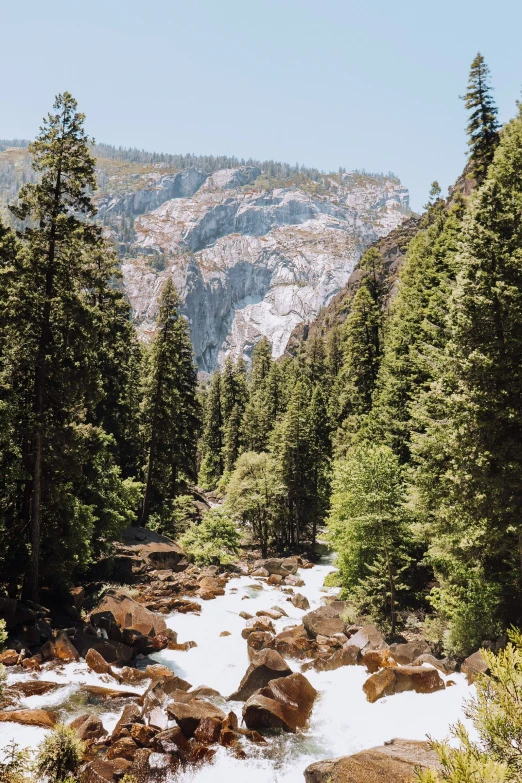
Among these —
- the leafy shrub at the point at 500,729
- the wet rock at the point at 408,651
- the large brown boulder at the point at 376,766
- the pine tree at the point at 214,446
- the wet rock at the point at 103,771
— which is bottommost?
the pine tree at the point at 214,446

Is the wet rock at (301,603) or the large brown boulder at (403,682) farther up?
the large brown boulder at (403,682)

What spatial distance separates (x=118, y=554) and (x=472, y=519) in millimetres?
20406

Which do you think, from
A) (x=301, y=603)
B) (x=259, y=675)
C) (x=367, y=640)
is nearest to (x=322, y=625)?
(x=367, y=640)

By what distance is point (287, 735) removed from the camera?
1231 centimetres

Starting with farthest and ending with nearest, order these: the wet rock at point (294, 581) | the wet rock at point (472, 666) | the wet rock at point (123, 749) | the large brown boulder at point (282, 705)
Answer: the wet rock at point (294, 581) < the wet rock at point (472, 666) < the large brown boulder at point (282, 705) < the wet rock at point (123, 749)

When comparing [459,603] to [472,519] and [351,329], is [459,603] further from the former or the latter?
[351,329]

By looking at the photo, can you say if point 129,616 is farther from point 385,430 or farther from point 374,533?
point 385,430

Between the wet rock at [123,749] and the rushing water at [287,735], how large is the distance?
3.89 feet

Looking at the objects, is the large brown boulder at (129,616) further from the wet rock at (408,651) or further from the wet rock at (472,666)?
the wet rock at (472,666)

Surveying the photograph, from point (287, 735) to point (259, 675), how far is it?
7.77ft

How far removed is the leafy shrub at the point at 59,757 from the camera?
8.92m

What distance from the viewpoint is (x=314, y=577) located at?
33688mm

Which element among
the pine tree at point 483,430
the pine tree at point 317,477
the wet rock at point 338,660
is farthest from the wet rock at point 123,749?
the pine tree at point 317,477

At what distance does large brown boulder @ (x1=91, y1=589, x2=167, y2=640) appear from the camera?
18438 millimetres
